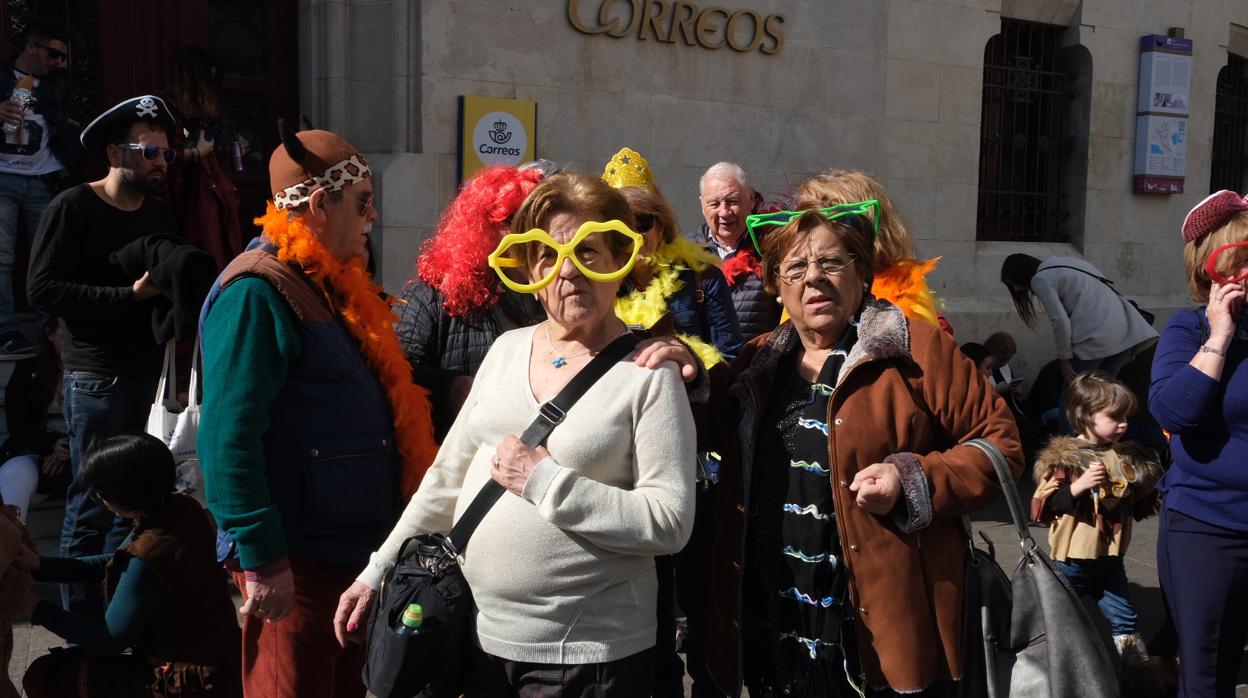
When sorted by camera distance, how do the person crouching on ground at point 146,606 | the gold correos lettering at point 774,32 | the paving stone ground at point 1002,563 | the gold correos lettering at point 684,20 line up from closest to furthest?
the person crouching on ground at point 146,606 < the paving stone ground at point 1002,563 < the gold correos lettering at point 684,20 < the gold correos lettering at point 774,32

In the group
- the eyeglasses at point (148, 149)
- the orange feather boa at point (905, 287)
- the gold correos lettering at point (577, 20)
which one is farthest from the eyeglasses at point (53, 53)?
the orange feather boa at point (905, 287)

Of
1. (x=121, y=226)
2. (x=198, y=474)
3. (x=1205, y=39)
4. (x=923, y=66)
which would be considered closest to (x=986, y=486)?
(x=198, y=474)

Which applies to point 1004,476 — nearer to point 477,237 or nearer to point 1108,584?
point 477,237

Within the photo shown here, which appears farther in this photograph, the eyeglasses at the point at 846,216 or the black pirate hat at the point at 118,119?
the black pirate hat at the point at 118,119

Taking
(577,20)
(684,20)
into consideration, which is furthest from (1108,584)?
(684,20)

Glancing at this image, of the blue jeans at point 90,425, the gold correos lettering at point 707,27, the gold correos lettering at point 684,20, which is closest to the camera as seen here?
the blue jeans at point 90,425

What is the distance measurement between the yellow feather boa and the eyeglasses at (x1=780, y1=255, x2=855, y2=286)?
0.50 meters

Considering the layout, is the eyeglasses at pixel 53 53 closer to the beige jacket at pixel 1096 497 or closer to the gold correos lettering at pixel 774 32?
the gold correos lettering at pixel 774 32

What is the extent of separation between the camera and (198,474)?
3504 millimetres

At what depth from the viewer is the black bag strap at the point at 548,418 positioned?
90.4 inches

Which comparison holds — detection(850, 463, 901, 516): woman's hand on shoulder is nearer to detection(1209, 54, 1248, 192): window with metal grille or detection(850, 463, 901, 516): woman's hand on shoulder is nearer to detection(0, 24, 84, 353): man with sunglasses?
detection(0, 24, 84, 353): man with sunglasses

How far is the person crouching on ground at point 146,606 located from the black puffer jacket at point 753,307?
8.22 feet

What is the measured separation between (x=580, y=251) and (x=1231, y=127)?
12444 mm

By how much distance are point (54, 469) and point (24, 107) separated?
1926 millimetres
